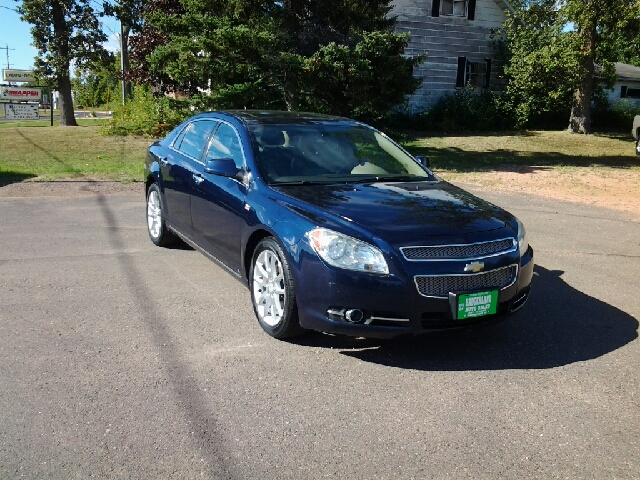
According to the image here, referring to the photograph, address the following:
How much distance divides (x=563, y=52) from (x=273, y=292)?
23.0m

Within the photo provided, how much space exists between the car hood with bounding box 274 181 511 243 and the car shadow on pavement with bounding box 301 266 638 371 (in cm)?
69

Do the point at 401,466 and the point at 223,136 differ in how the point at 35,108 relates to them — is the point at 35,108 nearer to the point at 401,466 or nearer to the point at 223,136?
the point at 223,136

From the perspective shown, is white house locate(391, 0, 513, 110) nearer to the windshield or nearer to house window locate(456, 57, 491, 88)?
house window locate(456, 57, 491, 88)

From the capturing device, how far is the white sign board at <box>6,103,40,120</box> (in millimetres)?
40156

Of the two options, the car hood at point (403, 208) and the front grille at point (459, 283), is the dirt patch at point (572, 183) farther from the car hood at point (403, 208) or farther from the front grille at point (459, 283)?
the front grille at point (459, 283)

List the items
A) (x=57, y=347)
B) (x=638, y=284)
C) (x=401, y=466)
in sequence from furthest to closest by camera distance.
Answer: (x=638, y=284)
(x=57, y=347)
(x=401, y=466)

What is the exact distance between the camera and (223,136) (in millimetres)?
5816

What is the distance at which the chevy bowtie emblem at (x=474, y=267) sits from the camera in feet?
13.4

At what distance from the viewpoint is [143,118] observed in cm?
2223

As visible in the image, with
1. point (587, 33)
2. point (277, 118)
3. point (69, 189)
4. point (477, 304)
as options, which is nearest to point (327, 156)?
point (277, 118)

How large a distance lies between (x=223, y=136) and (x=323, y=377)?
8.88 ft

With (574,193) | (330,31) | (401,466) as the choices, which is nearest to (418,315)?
(401,466)

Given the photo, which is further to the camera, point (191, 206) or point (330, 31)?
point (330, 31)

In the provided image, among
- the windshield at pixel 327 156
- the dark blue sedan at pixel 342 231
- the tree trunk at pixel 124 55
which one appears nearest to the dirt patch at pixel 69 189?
the dark blue sedan at pixel 342 231
